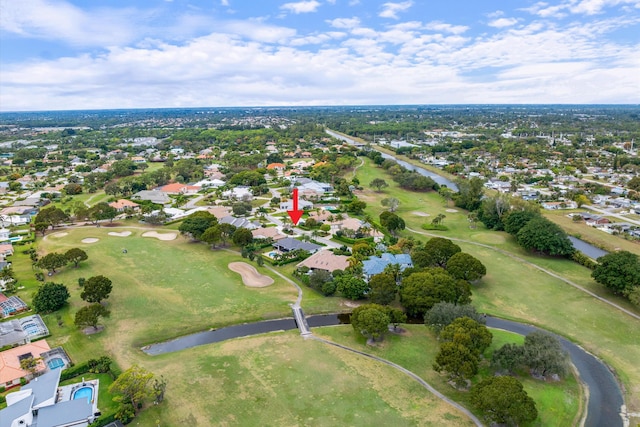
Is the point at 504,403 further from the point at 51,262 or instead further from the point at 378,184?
the point at 378,184

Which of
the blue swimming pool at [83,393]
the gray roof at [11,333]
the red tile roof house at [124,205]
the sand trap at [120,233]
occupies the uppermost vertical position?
the red tile roof house at [124,205]

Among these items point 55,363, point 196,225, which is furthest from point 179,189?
point 55,363

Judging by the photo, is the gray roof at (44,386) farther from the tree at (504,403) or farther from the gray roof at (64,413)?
the tree at (504,403)

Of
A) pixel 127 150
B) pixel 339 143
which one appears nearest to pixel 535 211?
pixel 339 143

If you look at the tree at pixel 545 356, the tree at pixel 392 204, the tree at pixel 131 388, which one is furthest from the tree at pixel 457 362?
the tree at pixel 392 204

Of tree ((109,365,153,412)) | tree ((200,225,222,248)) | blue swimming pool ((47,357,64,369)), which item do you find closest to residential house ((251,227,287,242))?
tree ((200,225,222,248))
